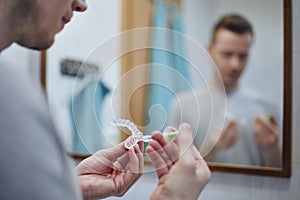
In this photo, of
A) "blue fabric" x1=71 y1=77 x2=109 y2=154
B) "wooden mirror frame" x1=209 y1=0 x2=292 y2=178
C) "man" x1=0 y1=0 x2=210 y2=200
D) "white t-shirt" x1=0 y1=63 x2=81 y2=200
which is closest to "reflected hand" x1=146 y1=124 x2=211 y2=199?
"man" x1=0 y1=0 x2=210 y2=200

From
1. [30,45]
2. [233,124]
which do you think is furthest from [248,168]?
[30,45]

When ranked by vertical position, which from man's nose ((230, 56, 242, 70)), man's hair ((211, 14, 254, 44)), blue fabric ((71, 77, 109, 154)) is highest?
man's hair ((211, 14, 254, 44))

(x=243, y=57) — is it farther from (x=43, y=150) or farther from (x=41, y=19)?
(x=43, y=150)

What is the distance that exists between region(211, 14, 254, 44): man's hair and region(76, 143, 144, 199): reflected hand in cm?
54

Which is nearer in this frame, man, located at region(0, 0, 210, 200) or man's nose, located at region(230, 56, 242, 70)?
man, located at region(0, 0, 210, 200)

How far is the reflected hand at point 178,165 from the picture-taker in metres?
0.75

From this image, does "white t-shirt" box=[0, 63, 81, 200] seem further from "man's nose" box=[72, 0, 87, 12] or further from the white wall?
the white wall

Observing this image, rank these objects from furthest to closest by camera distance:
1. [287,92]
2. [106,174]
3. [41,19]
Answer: [287,92] → [106,174] → [41,19]

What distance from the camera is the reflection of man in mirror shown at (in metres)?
1.21

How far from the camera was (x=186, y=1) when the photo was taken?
1269mm

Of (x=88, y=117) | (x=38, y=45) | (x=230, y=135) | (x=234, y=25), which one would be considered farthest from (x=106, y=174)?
(x=234, y=25)

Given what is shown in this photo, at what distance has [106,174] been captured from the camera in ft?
2.86

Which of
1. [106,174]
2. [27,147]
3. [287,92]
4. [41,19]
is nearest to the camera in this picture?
[27,147]

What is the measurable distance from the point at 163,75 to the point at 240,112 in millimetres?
391
